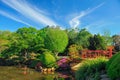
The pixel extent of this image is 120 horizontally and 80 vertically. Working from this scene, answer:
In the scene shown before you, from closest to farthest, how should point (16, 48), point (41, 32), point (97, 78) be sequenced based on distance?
point (97, 78) → point (16, 48) → point (41, 32)

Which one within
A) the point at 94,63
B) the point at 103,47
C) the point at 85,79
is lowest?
the point at 85,79

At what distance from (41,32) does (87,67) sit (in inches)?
983

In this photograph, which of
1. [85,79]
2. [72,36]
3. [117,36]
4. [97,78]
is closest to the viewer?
[97,78]

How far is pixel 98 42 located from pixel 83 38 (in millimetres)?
5144

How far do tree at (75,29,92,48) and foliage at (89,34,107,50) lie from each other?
181cm

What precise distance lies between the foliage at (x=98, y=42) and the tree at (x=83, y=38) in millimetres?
1809

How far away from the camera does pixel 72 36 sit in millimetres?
40594

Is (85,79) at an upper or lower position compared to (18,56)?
lower

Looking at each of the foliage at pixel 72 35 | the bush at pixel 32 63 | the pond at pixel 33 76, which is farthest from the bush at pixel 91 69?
the foliage at pixel 72 35

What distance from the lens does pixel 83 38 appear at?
39.0 metres

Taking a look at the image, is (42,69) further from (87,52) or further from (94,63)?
(94,63)

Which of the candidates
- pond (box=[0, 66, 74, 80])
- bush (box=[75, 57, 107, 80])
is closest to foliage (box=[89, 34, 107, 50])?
pond (box=[0, 66, 74, 80])

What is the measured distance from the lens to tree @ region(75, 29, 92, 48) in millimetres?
37406

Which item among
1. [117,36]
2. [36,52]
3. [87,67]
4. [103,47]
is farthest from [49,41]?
[87,67]
